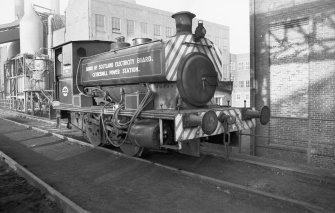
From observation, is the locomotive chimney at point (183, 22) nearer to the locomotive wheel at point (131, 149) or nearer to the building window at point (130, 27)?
the locomotive wheel at point (131, 149)

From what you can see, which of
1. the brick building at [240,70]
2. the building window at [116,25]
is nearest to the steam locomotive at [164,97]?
the building window at [116,25]

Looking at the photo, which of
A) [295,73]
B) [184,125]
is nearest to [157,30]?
[295,73]

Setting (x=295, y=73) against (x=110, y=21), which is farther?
(x=110, y=21)

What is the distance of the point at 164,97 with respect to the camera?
6.12 metres

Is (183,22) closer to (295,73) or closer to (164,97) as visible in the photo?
(164,97)

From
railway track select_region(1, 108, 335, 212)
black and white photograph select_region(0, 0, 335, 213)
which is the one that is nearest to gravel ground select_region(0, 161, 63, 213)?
black and white photograph select_region(0, 0, 335, 213)

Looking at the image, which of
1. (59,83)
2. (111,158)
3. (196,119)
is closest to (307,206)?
(196,119)

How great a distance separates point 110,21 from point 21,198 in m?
30.3

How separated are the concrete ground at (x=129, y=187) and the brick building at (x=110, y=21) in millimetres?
21511

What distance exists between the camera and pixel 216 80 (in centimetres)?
636

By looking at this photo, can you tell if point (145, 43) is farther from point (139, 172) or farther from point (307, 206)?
point (307, 206)

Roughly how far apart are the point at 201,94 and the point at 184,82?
0.54 m

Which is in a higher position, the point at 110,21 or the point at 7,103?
the point at 110,21

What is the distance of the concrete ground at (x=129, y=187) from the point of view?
4.10 m
